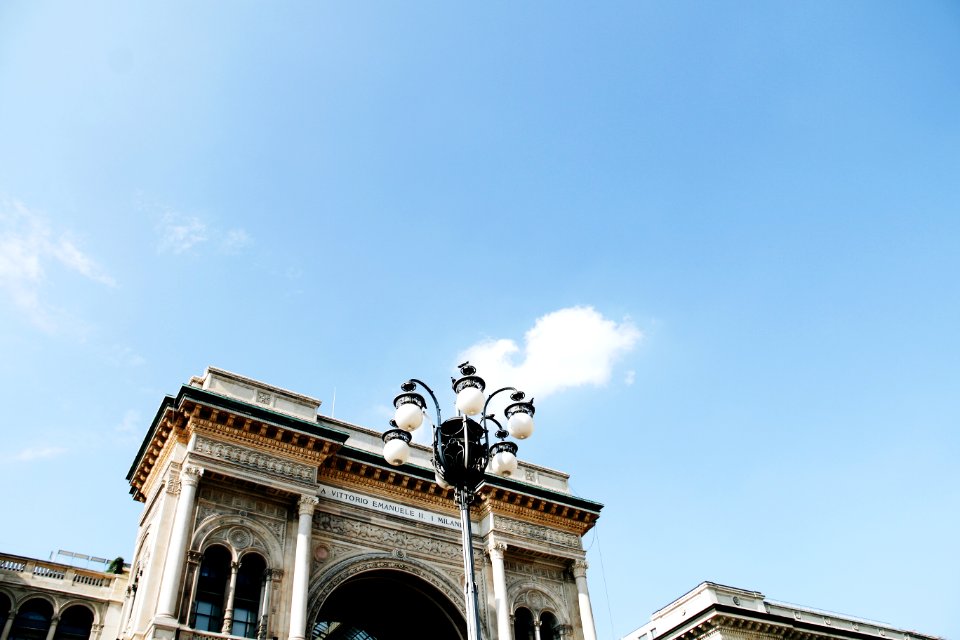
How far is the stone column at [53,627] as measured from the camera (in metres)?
20.1

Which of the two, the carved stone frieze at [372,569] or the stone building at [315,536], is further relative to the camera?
the carved stone frieze at [372,569]

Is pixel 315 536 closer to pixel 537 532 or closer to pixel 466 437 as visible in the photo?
pixel 537 532

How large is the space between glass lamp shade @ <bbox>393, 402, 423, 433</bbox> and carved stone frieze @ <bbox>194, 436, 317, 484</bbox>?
11364 mm

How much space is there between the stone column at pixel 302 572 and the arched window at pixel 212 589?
1.76 meters

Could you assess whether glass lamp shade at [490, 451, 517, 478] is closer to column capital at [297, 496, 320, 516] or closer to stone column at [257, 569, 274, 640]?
stone column at [257, 569, 274, 640]

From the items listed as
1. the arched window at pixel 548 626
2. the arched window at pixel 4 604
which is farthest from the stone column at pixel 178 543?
the arched window at pixel 548 626

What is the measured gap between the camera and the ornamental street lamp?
10352 millimetres

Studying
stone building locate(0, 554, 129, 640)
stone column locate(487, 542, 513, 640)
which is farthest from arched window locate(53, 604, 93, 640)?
stone column locate(487, 542, 513, 640)

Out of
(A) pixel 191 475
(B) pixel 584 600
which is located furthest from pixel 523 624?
(A) pixel 191 475

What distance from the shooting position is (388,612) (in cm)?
2444

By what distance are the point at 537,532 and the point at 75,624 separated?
45.7 ft

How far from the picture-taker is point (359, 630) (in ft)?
78.6

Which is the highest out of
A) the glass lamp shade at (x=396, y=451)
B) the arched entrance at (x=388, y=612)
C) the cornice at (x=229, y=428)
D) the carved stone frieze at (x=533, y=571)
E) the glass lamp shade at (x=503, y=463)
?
the cornice at (x=229, y=428)

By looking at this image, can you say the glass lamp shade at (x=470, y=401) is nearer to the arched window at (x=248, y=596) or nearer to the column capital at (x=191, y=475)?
the column capital at (x=191, y=475)
